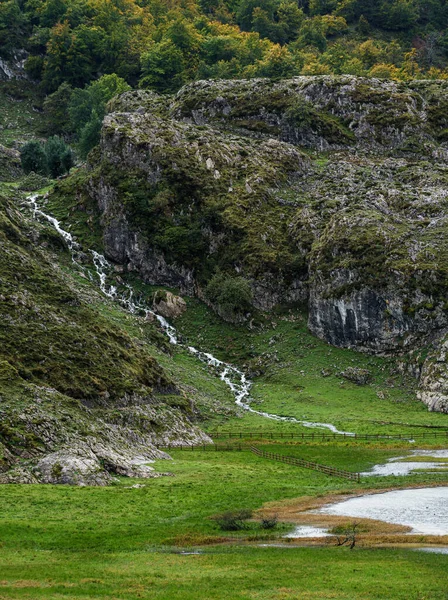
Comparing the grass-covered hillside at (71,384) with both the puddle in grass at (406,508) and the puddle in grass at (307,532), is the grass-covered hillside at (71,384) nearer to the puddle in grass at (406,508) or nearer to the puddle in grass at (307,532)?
the puddle in grass at (406,508)

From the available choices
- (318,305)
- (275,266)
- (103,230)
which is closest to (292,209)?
(275,266)

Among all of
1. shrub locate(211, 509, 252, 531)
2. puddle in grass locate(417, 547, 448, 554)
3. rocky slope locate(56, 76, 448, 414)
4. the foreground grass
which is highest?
rocky slope locate(56, 76, 448, 414)

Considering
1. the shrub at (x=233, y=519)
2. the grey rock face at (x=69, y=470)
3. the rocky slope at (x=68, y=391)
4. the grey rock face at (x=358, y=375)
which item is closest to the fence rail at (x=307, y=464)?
the rocky slope at (x=68, y=391)

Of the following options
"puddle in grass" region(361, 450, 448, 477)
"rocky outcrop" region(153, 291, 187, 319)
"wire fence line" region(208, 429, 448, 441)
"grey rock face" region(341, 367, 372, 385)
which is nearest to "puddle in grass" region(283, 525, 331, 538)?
"puddle in grass" region(361, 450, 448, 477)

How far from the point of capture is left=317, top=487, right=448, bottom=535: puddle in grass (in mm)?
62244

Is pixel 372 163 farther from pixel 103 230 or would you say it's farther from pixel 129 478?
pixel 129 478

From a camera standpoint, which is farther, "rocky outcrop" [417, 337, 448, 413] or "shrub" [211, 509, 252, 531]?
"rocky outcrop" [417, 337, 448, 413]

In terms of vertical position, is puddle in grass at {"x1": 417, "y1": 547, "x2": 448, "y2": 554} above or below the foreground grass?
above

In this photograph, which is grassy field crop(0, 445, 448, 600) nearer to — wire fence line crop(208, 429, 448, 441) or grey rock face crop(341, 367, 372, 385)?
wire fence line crop(208, 429, 448, 441)

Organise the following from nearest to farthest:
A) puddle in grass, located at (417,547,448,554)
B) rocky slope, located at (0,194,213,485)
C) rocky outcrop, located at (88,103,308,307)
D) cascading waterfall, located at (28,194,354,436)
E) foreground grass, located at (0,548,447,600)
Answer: foreground grass, located at (0,548,447,600)
puddle in grass, located at (417,547,448,554)
rocky slope, located at (0,194,213,485)
cascading waterfall, located at (28,194,354,436)
rocky outcrop, located at (88,103,308,307)

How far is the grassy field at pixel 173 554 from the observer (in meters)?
43.2

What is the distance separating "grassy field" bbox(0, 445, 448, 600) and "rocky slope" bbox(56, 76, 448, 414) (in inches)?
2900

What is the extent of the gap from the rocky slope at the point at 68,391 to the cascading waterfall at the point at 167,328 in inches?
636

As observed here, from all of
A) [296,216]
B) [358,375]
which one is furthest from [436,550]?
[296,216]
